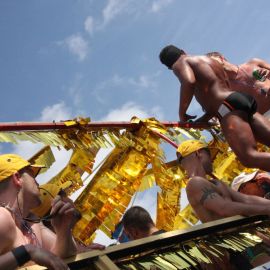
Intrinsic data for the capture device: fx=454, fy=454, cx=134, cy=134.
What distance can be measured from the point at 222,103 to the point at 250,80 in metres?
1.08

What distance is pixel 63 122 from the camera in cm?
556

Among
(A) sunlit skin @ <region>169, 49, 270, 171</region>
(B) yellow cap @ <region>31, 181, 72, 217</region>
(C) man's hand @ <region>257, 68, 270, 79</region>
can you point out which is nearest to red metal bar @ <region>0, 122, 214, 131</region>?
(A) sunlit skin @ <region>169, 49, 270, 171</region>

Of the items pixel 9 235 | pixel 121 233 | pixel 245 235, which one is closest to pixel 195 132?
pixel 121 233

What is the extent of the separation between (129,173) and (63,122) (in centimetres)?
132

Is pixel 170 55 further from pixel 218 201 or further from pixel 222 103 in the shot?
pixel 218 201

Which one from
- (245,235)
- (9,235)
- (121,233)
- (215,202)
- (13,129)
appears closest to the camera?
(9,235)

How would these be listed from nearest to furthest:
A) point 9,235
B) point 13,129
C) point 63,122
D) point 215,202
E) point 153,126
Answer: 1. point 9,235
2. point 215,202
3. point 13,129
4. point 63,122
5. point 153,126

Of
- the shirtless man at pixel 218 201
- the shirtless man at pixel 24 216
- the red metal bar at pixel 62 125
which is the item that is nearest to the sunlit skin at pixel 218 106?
the red metal bar at pixel 62 125

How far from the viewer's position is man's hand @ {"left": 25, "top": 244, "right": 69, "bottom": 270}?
2188 mm

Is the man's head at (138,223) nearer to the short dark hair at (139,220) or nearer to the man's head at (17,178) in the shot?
the short dark hair at (139,220)

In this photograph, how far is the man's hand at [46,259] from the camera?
2.19 metres

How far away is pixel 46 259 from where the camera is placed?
224cm

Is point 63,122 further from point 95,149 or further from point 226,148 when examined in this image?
point 226,148

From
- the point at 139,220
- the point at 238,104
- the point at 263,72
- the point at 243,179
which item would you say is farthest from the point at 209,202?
the point at 263,72
